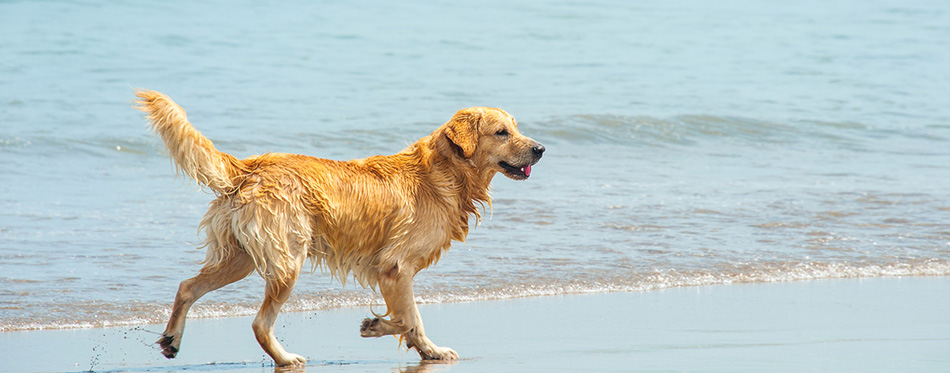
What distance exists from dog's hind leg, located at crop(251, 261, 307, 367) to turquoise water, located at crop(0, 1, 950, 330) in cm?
137

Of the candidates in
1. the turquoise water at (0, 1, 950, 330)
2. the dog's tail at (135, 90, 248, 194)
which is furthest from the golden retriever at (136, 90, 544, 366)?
the turquoise water at (0, 1, 950, 330)

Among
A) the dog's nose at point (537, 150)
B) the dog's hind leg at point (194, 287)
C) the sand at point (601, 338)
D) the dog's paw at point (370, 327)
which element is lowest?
the sand at point (601, 338)

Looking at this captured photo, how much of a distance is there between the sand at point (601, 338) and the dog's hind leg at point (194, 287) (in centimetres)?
22

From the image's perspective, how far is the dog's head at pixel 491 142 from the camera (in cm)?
519

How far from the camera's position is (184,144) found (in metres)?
4.45

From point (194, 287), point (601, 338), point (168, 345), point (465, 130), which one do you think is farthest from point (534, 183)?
point (168, 345)

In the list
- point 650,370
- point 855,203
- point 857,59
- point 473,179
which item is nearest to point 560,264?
point 473,179

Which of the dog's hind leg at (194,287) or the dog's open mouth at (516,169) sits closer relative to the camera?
the dog's hind leg at (194,287)

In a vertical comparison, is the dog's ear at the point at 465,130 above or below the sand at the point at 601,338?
above

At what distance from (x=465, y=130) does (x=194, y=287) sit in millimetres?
1545

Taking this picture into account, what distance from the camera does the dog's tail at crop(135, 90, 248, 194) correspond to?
4418 millimetres

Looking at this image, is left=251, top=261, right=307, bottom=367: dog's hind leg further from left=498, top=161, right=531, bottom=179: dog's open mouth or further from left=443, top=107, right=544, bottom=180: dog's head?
left=498, top=161, right=531, bottom=179: dog's open mouth

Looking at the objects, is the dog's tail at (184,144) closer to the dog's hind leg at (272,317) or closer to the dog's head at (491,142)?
the dog's hind leg at (272,317)

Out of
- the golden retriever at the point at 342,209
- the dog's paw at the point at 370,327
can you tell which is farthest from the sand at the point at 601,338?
the golden retriever at the point at 342,209
